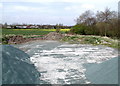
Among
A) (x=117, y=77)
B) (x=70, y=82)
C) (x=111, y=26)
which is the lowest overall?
(x=70, y=82)

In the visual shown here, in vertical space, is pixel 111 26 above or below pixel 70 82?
above

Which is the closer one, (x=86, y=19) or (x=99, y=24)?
(x=99, y=24)

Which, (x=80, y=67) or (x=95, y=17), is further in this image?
(x=95, y=17)

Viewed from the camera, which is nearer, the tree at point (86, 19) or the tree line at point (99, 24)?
the tree line at point (99, 24)

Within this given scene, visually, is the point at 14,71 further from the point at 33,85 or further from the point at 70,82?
the point at 70,82

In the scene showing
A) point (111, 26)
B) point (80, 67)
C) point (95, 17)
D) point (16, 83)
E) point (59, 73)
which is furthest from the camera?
point (95, 17)

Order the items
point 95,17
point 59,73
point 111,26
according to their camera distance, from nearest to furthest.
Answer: point 59,73 < point 111,26 < point 95,17

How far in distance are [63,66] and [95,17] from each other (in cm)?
1722

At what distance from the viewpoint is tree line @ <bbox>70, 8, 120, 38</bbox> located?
1392 cm

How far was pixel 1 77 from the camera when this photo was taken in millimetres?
3221

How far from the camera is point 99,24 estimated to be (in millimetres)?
17156

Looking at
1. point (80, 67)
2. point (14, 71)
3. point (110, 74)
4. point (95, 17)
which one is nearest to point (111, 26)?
point (95, 17)

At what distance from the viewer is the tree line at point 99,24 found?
1392 centimetres

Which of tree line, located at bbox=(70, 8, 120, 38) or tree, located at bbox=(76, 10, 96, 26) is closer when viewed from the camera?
tree line, located at bbox=(70, 8, 120, 38)
